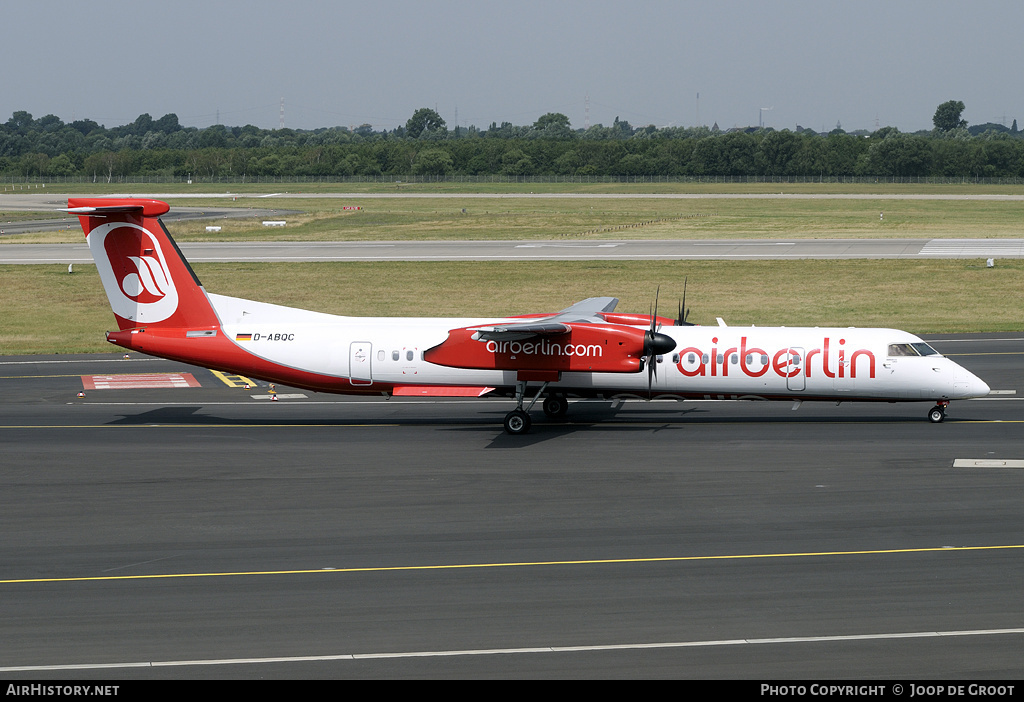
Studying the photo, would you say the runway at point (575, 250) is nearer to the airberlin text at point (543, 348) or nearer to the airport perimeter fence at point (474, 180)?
the airberlin text at point (543, 348)

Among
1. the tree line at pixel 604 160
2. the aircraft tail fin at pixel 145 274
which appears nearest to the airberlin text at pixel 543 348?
the aircraft tail fin at pixel 145 274

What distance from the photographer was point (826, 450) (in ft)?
80.7

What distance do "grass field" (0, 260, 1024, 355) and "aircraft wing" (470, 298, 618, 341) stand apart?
61.2ft

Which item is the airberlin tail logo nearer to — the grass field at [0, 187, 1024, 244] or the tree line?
the grass field at [0, 187, 1024, 244]

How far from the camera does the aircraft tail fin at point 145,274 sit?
2784 cm

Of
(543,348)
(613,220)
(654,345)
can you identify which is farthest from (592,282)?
(613,220)

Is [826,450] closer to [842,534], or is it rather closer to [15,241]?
[842,534]

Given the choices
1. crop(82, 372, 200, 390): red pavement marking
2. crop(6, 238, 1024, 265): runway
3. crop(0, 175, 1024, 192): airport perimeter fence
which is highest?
crop(0, 175, 1024, 192): airport perimeter fence

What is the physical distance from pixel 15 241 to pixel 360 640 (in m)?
76.5

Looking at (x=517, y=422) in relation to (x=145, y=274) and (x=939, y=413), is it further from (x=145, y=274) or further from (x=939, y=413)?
(x=939, y=413)

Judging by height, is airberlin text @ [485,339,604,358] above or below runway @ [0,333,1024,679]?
above

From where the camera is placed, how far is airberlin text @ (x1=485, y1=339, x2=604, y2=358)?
26.2 metres

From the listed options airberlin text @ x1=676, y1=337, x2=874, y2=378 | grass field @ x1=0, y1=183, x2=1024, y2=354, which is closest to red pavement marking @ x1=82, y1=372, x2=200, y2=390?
grass field @ x1=0, y1=183, x2=1024, y2=354
